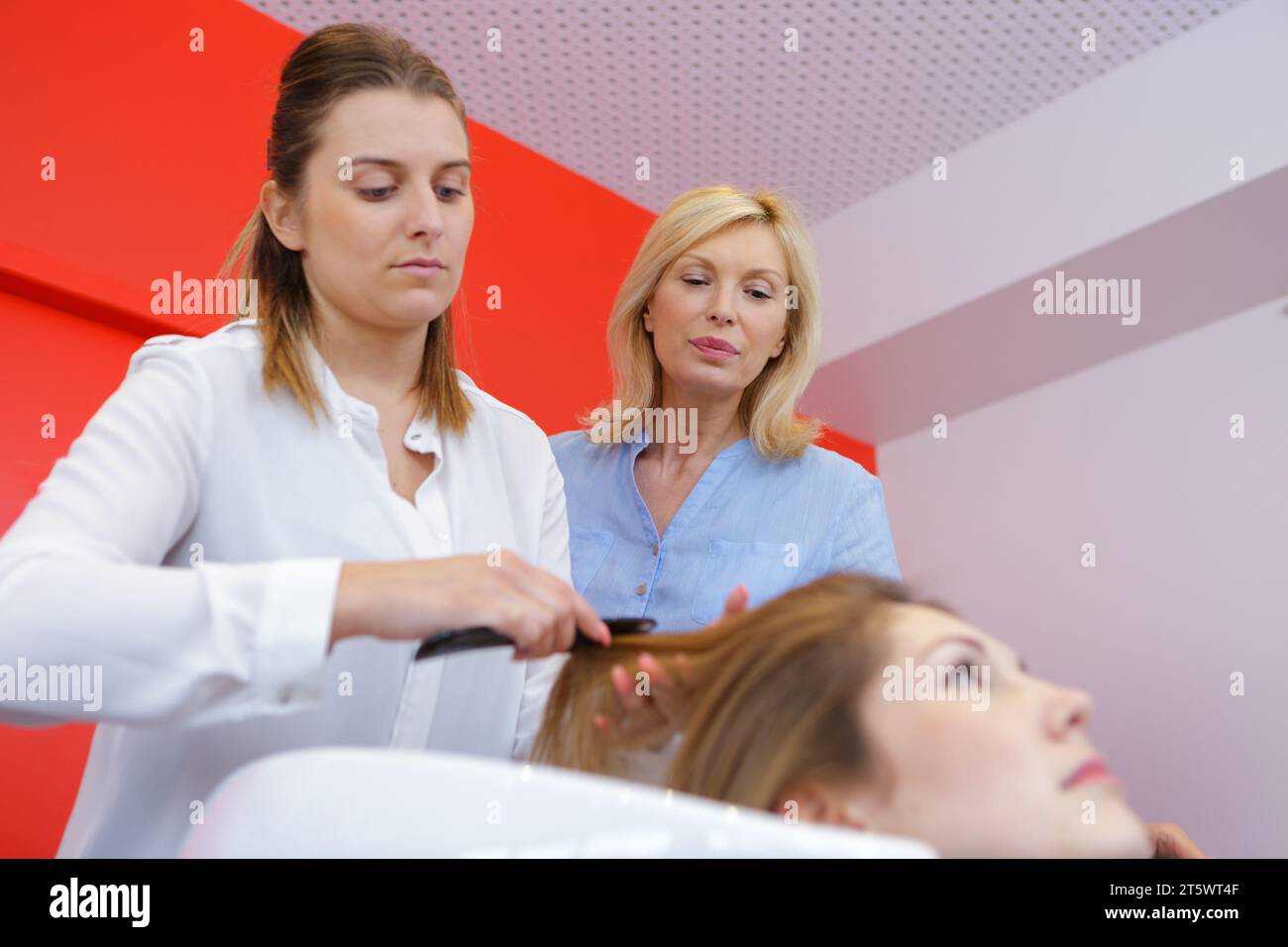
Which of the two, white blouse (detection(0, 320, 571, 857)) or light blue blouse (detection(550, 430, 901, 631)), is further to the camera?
light blue blouse (detection(550, 430, 901, 631))

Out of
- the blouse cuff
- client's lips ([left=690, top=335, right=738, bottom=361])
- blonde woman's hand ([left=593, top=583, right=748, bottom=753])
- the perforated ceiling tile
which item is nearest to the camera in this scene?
the blouse cuff

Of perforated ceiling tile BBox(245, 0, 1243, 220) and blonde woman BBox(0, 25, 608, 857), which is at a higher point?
perforated ceiling tile BBox(245, 0, 1243, 220)

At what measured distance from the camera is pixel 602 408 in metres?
2.23

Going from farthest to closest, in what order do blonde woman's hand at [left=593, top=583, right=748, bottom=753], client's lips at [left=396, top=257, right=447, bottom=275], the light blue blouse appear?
the light blue blouse → client's lips at [left=396, top=257, right=447, bottom=275] → blonde woman's hand at [left=593, top=583, right=748, bottom=753]

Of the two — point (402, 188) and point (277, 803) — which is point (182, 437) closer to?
point (402, 188)

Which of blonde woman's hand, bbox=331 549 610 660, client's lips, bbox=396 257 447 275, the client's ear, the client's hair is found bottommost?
the client's ear

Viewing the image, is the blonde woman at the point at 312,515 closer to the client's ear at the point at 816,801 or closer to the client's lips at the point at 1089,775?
the client's ear at the point at 816,801

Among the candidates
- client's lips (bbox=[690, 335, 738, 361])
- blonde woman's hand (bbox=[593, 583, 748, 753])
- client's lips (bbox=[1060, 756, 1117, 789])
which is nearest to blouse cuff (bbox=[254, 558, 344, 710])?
blonde woman's hand (bbox=[593, 583, 748, 753])

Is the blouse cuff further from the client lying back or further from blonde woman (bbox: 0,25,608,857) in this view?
the client lying back

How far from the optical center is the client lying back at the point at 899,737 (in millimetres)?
814

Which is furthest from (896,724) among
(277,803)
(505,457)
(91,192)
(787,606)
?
(91,192)

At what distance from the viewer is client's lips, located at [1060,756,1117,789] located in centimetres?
82

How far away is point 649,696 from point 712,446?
1.14 meters
